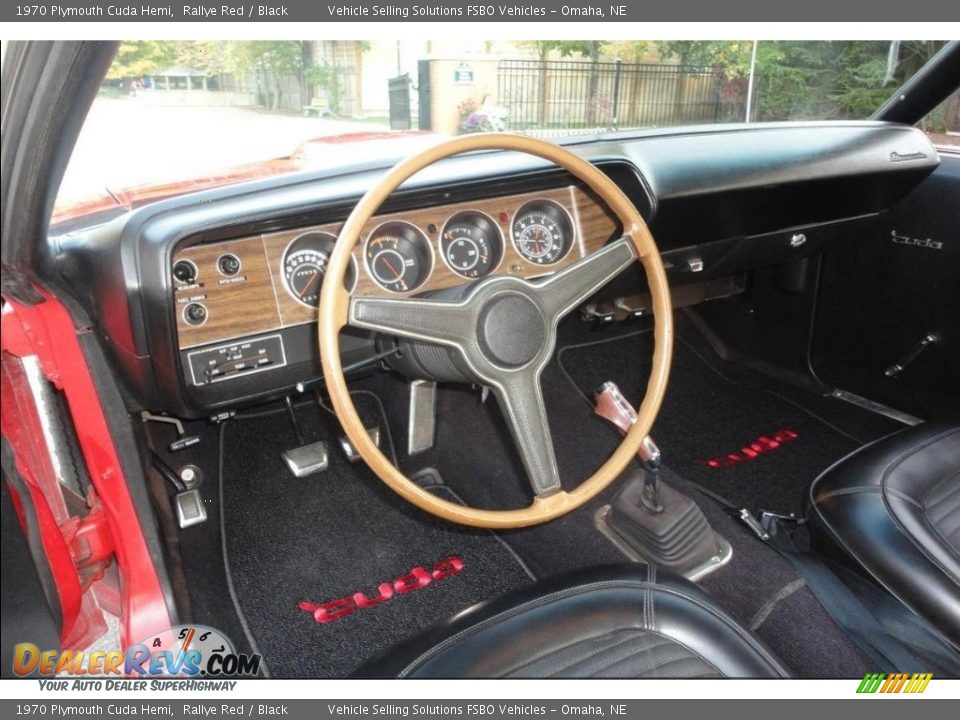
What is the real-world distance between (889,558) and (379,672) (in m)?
1.11

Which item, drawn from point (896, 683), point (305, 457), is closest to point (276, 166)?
point (305, 457)

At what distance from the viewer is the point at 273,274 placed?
5.64 feet

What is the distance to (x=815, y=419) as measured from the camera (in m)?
2.87

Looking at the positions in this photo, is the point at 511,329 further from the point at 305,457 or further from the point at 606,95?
the point at 305,457

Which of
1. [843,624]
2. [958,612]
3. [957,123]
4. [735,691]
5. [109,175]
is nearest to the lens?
[735,691]

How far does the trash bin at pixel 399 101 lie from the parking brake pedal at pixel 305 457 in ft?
3.07

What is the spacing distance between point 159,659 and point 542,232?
4.58 ft

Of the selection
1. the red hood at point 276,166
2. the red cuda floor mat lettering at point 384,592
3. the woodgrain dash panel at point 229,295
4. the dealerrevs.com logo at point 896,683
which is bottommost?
the red cuda floor mat lettering at point 384,592

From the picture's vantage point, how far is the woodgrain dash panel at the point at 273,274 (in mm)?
1657

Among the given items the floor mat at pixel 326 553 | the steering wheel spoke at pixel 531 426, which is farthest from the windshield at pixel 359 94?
the floor mat at pixel 326 553

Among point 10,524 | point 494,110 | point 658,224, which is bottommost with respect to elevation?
point 10,524

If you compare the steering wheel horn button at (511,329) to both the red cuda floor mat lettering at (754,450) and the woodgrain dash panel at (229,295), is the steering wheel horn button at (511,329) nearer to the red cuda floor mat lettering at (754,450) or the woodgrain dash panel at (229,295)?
the woodgrain dash panel at (229,295)

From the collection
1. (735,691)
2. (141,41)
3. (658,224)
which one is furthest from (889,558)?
(141,41)

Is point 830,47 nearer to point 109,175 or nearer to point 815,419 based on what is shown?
point 815,419
